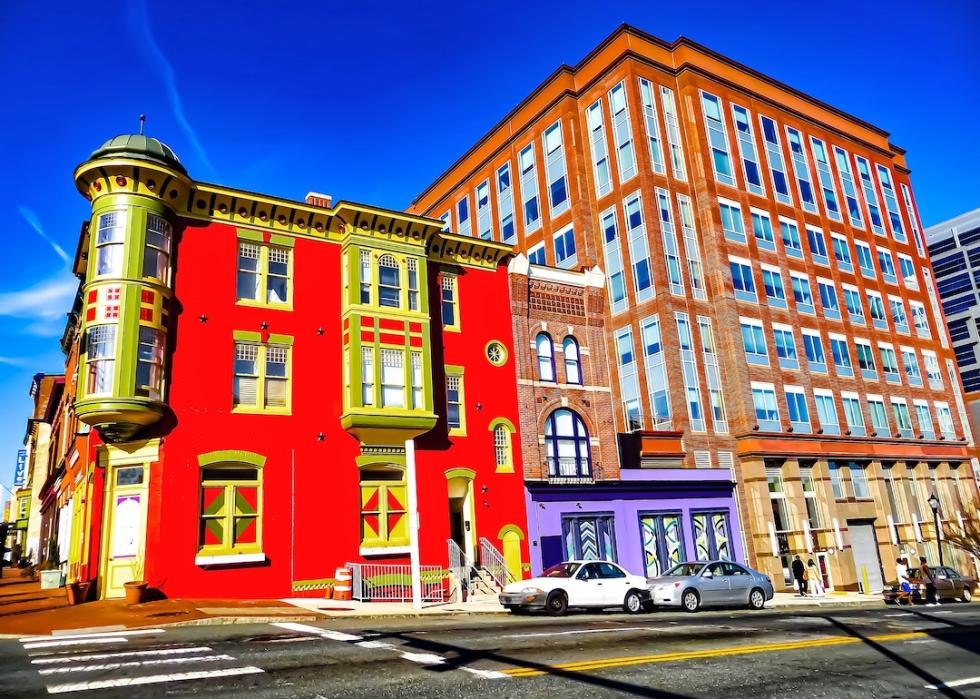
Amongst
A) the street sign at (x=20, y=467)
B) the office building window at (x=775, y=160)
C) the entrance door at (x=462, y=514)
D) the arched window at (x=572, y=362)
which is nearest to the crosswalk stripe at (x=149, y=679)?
the entrance door at (x=462, y=514)

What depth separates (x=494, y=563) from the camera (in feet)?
88.9

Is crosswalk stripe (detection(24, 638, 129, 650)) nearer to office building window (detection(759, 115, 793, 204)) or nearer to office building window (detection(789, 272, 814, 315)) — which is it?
office building window (detection(789, 272, 814, 315))

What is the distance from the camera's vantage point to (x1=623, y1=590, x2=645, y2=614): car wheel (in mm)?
21016

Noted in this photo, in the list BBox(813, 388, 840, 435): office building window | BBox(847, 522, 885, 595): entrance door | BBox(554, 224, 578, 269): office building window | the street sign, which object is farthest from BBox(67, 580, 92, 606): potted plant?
the street sign

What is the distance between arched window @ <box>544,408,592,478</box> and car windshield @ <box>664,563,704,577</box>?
27.9 feet

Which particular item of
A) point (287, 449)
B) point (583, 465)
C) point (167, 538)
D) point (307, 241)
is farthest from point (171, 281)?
point (583, 465)

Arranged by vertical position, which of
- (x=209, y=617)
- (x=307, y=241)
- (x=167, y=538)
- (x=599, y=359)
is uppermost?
(x=307, y=241)

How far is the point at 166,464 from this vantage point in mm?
22000

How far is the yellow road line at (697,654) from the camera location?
10273 mm

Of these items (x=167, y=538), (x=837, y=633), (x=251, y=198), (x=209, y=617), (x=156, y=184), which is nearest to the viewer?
(x=837, y=633)

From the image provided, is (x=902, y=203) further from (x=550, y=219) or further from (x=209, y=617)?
(x=209, y=617)

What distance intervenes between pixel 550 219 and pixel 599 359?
1526cm

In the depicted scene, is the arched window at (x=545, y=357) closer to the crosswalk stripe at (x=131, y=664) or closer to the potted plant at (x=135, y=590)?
the potted plant at (x=135, y=590)

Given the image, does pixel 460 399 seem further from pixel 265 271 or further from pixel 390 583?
pixel 265 271
